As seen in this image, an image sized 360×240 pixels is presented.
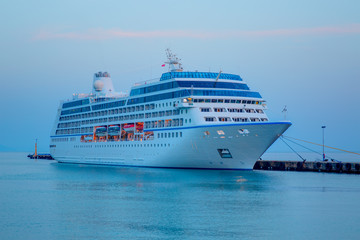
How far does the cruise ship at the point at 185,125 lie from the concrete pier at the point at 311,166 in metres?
13.1

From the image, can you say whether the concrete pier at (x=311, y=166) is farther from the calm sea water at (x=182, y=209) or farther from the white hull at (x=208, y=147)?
the white hull at (x=208, y=147)

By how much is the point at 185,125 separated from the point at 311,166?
21395 millimetres

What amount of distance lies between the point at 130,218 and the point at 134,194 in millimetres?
11577

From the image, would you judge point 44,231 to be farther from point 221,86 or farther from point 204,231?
point 221,86

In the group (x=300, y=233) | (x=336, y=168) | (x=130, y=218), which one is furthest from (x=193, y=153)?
(x=300, y=233)

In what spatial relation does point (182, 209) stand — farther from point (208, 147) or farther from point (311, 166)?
point (311, 166)

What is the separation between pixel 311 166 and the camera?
70688mm

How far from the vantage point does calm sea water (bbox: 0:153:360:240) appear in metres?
27.4

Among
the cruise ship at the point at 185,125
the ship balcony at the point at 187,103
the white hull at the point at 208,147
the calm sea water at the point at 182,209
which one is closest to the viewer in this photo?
the calm sea water at the point at 182,209

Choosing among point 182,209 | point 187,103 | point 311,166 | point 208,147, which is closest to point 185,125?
point 187,103

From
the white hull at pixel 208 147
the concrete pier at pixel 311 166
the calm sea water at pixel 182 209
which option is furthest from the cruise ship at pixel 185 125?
the concrete pier at pixel 311 166

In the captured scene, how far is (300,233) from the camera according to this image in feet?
89.4

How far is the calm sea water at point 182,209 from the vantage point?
27359 millimetres

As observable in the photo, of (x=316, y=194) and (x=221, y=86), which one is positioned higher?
(x=221, y=86)
